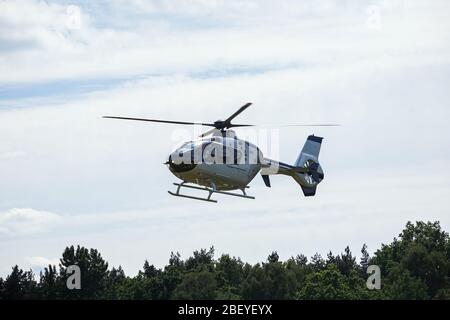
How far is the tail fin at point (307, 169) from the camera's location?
84.0m

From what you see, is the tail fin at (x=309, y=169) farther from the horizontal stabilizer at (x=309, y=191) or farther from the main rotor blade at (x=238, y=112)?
the main rotor blade at (x=238, y=112)

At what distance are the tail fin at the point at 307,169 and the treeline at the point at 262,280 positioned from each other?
28.0 meters

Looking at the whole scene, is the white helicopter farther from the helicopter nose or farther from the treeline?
the treeline

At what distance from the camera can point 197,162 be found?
7250 centimetres

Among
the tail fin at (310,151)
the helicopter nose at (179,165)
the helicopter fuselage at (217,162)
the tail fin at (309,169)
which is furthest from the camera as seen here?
the tail fin at (310,151)

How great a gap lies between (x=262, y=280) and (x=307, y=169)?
123 feet

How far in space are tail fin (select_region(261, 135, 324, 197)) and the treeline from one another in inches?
1102

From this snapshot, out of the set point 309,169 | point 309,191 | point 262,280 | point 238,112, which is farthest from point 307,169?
point 262,280

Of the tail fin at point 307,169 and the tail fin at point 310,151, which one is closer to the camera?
the tail fin at point 307,169

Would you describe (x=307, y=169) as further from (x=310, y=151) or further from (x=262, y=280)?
(x=262, y=280)

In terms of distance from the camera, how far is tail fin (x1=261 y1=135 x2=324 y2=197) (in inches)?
3307

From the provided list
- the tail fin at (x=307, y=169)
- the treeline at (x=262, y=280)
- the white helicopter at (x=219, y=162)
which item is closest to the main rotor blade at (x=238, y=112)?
the white helicopter at (x=219, y=162)
